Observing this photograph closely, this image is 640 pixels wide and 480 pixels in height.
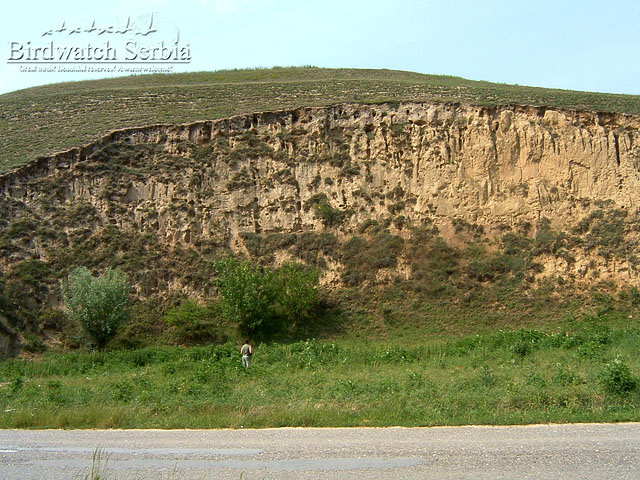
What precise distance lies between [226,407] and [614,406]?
22.8 ft

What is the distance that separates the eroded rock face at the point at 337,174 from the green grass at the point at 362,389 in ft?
32.4

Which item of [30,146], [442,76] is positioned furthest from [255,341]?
[442,76]

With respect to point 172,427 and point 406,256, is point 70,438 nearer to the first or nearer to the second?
point 172,427

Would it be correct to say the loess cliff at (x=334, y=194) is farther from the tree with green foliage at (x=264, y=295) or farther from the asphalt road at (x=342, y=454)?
the asphalt road at (x=342, y=454)

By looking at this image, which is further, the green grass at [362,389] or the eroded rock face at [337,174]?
the eroded rock face at [337,174]

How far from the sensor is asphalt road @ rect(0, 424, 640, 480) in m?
6.17

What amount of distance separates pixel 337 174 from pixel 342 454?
895 inches

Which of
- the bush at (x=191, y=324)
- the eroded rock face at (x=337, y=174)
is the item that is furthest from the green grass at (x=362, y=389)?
the eroded rock face at (x=337, y=174)

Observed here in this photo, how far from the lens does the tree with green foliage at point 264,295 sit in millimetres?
23391

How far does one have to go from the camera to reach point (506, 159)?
28.1 m

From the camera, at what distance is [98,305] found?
73.8 feet

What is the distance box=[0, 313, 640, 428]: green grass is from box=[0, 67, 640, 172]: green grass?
1598 centimetres

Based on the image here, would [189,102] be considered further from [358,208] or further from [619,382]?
[619,382]

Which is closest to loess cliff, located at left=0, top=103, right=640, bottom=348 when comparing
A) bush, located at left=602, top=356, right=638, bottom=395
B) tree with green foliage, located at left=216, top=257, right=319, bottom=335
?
tree with green foliage, located at left=216, top=257, right=319, bottom=335
